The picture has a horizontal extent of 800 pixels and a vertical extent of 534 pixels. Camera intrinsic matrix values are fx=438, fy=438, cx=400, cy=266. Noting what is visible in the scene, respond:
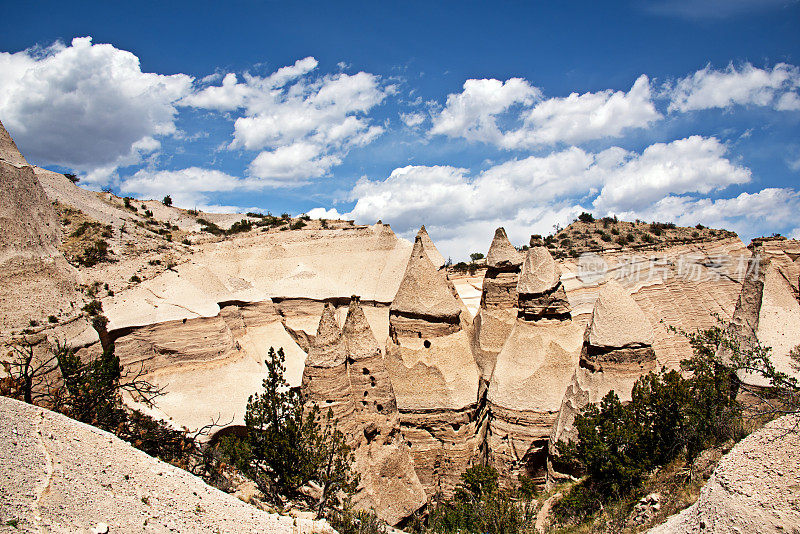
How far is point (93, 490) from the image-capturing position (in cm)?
511

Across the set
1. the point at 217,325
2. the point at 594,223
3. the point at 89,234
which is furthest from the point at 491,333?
the point at 594,223

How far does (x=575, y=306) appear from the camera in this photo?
23.6 m

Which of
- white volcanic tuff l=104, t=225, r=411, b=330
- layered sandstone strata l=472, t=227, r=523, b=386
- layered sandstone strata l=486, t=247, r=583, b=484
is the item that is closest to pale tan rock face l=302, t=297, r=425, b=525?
layered sandstone strata l=486, t=247, r=583, b=484

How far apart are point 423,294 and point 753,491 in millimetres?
7180

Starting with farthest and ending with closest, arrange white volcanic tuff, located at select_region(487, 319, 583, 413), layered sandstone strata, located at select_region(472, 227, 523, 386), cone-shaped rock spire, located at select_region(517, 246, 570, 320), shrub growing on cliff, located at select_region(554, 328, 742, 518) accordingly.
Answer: layered sandstone strata, located at select_region(472, 227, 523, 386) < cone-shaped rock spire, located at select_region(517, 246, 570, 320) < white volcanic tuff, located at select_region(487, 319, 583, 413) < shrub growing on cliff, located at select_region(554, 328, 742, 518)

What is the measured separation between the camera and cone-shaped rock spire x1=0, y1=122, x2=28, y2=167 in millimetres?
11195

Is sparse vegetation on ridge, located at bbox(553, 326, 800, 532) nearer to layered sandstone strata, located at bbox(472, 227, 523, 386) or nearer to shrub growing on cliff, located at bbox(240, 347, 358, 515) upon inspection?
shrub growing on cliff, located at bbox(240, 347, 358, 515)

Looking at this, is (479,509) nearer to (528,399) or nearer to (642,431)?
(528,399)

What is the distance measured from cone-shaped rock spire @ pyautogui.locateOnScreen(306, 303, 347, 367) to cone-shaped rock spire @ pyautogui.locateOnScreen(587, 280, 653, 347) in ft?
18.7

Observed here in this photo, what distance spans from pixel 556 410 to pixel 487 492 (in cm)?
254

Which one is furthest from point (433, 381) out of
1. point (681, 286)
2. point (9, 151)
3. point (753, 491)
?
point (681, 286)

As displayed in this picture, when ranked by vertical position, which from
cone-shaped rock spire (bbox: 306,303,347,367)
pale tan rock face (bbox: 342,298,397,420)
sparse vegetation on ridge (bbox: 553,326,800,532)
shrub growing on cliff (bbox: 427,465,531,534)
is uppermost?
cone-shaped rock spire (bbox: 306,303,347,367)

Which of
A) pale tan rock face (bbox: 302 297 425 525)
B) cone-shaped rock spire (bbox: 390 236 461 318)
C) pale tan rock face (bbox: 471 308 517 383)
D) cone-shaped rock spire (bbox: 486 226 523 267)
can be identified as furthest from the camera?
cone-shaped rock spire (bbox: 486 226 523 267)

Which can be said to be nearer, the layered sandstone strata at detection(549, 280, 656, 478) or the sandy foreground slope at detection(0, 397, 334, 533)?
the sandy foreground slope at detection(0, 397, 334, 533)
